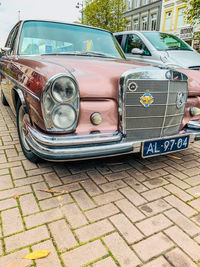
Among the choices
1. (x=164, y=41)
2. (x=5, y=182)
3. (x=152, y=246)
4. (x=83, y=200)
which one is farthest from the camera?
(x=164, y=41)

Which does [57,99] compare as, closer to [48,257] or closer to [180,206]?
[48,257]

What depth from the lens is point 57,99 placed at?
173cm

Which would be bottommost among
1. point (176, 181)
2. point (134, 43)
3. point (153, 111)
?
point (176, 181)

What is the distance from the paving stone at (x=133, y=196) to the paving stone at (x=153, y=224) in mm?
220

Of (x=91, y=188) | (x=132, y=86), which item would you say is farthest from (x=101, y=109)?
(x=91, y=188)

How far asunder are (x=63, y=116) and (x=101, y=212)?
88 cm

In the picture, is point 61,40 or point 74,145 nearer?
point 74,145

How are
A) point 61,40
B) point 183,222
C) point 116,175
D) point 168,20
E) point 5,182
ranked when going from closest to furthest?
point 183,222 < point 5,182 < point 116,175 < point 61,40 < point 168,20

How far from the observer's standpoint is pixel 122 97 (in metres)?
1.98

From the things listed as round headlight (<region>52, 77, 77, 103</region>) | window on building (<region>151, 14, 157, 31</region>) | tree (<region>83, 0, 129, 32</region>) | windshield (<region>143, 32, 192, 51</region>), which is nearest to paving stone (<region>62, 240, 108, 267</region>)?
round headlight (<region>52, 77, 77, 103</region>)

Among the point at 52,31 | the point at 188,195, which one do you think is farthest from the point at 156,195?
the point at 52,31

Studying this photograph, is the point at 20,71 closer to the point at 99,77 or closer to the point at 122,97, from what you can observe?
the point at 99,77

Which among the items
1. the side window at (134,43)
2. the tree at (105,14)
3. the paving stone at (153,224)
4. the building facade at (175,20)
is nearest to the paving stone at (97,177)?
the paving stone at (153,224)

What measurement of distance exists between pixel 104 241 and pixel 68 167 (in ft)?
3.75
